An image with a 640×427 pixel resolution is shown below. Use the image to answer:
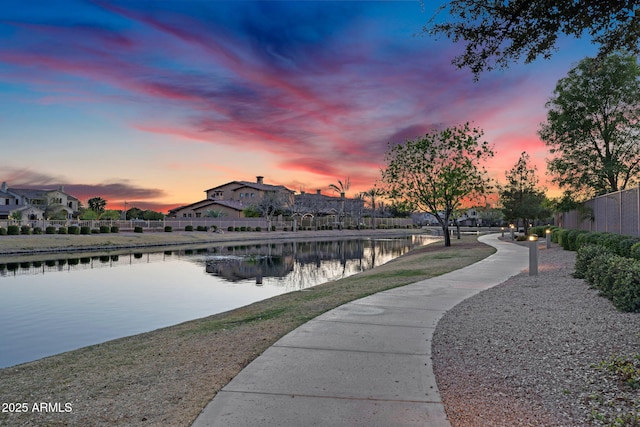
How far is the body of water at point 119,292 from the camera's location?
36.5 feet

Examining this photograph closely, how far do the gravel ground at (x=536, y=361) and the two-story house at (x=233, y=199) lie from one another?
70.9 meters

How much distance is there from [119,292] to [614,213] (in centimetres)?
2001

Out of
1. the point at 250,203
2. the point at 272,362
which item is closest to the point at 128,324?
the point at 272,362

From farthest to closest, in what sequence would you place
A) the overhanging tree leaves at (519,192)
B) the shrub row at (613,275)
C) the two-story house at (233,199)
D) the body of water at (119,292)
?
the two-story house at (233,199) < the overhanging tree leaves at (519,192) < the body of water at (119,292) < the shrub row at (613,275)

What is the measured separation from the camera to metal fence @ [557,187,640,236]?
16.2 metres

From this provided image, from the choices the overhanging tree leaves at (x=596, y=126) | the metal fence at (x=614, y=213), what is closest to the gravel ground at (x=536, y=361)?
the metal fence at (x=614, y=213)

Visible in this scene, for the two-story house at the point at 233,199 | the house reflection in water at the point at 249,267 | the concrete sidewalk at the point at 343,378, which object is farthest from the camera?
the two-story house at the point at 233,199

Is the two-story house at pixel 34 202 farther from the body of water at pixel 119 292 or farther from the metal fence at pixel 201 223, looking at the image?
the body of water at pixel 119 292

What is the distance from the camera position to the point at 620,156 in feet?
90.1

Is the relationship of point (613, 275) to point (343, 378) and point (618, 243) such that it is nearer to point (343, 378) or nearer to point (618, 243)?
point (618, 243)

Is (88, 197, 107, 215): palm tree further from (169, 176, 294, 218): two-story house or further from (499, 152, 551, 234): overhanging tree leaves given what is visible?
(499, 152, 551, 234): overhanging tree leaves

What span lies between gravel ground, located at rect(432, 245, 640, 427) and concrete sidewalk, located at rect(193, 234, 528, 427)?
1.05 feet

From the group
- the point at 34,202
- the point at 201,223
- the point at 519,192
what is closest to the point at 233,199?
the point at 201,223

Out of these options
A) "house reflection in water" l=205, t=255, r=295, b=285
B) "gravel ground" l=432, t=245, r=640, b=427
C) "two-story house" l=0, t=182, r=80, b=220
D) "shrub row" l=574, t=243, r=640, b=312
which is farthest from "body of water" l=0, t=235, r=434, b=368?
"two-story house" l=0, t=182, r=80, b=220
